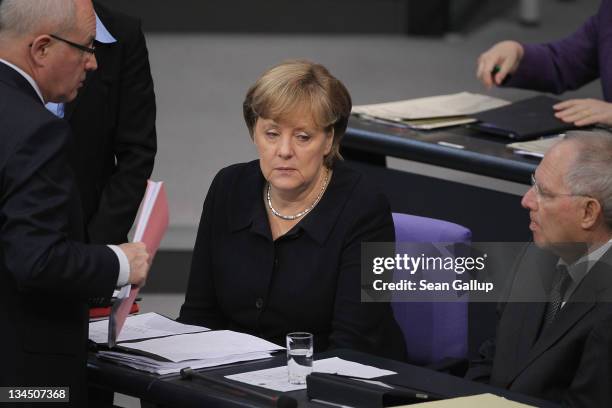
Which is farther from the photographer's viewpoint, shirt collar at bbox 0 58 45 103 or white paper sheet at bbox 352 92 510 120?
white paper sheet at bbox 352 92 510 120

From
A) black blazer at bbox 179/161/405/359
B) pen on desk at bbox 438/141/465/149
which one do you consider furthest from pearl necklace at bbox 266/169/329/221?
pen on desk at bbox 438/141/465/149

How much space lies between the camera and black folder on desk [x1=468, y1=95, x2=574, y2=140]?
14.4 feet

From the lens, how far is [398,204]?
4836mm

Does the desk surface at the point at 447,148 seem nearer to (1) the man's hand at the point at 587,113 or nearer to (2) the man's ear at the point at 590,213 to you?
(1) the man's hand at the point at 587,113

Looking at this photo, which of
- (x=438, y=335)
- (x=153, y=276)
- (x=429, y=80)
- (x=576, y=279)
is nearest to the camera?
(x=576, y=279)

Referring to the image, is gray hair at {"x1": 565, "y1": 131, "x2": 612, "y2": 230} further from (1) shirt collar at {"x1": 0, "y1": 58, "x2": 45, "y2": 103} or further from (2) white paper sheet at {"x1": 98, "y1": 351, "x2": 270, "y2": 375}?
(1) shirt collar at {"x1": 0, "y1": 58, "x2": 45, "y2": 103}

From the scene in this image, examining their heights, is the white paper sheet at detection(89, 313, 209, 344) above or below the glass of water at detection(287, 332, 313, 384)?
above

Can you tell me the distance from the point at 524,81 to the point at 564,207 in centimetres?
182

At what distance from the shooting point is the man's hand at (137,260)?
2.80 m

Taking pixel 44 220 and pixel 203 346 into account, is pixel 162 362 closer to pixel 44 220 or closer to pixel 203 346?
pixel 203 346

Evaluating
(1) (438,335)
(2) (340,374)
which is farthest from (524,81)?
(2) (340,374)

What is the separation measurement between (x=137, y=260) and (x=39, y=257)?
10.4 inches

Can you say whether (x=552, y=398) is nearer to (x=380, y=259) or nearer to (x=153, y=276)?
(x=380, y=259)

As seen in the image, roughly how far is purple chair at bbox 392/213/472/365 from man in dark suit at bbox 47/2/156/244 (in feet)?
2.64
